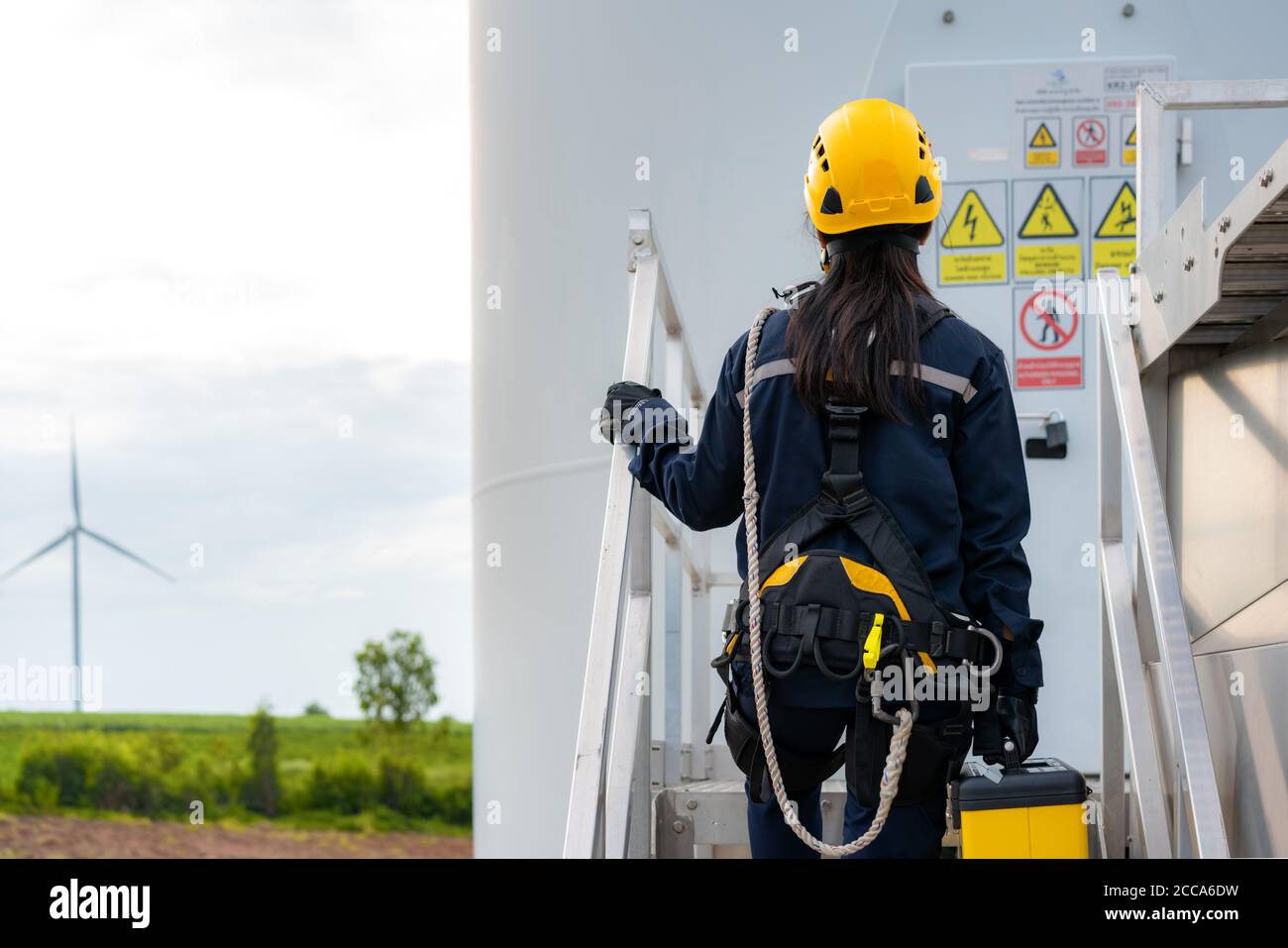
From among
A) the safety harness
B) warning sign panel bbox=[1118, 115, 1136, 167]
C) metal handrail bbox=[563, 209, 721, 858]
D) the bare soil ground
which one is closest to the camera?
the safety harness

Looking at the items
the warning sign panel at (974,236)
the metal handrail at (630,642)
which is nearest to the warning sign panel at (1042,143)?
the warning sign panel at (974,236)

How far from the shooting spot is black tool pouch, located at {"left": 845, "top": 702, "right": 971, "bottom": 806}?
219 centimetres

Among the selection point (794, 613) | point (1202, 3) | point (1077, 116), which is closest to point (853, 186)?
point (794, 613)

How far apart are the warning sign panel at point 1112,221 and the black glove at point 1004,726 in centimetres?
225

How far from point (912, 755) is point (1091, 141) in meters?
2.61

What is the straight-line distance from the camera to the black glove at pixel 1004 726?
90.2 inches

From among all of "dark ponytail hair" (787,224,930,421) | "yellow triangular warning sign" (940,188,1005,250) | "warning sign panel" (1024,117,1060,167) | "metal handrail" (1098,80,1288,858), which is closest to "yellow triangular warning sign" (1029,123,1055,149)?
"warning sign panel" (1024,117,1060,167)

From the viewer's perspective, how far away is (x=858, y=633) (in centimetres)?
215

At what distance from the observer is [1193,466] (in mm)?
3139

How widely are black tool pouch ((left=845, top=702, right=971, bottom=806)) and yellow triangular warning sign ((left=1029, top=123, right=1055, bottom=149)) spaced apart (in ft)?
8.12

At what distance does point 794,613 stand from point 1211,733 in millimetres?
1252

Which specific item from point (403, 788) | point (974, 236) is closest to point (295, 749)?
point (403, 788)

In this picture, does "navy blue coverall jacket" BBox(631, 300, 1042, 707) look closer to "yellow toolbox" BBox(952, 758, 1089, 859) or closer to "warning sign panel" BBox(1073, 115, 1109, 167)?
"yellow toolbox" BBox(952, 758, 1089, 859)
